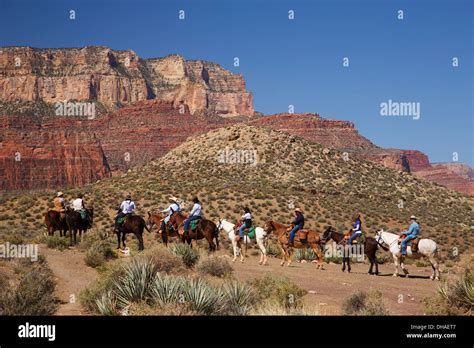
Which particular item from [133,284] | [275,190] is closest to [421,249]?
[133,284]

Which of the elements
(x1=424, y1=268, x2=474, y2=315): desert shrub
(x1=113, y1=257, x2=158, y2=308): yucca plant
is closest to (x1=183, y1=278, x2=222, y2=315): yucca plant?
(x1=113, y1=257, x2=158, y2=308): yucca plant

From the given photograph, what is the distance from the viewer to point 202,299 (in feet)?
33.8

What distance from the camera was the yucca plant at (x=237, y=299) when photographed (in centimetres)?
1061

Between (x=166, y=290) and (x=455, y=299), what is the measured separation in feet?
22.0

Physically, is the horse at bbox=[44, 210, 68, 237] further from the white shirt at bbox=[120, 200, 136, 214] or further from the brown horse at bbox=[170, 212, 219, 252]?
the brown horse at bbox=[170, 212, 219, 252]

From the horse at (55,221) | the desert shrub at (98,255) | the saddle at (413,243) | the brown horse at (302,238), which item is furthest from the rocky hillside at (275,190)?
the desert shrub at (98,255)

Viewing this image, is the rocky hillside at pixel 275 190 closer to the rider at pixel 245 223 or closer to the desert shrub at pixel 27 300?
the rider at pixel 245 223

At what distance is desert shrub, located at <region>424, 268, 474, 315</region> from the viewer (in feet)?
38.9

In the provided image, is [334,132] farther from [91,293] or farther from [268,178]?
[91,293]

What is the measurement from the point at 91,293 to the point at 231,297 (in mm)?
3197

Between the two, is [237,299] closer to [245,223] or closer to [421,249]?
[245,223]

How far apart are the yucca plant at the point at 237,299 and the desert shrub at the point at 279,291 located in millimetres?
711

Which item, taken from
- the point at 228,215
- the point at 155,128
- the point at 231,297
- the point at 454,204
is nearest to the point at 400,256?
the point at 231,297
